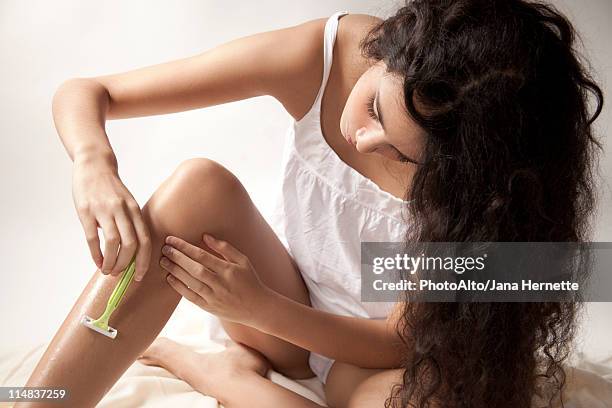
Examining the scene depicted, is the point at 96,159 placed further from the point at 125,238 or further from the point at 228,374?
the point at 228,374

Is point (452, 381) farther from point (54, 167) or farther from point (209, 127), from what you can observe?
point (54, 167)

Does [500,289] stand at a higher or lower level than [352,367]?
higher

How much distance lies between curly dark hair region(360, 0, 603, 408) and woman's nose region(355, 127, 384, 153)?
2.1 inches

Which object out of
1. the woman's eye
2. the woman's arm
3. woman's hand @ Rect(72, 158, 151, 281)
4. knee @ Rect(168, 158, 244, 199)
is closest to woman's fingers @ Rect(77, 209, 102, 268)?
woman's hand @ Rect(72, 158, 151, 281)

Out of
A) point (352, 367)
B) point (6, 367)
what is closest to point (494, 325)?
point (352, 367)

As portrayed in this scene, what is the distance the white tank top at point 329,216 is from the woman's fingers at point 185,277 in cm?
29

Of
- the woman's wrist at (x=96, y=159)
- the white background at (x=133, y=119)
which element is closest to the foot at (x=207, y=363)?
the woman's wrist at (x=96, y=159)

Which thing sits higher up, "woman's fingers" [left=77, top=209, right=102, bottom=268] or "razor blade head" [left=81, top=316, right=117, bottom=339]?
"woman's fingers" [left=77, top=209, right=102, bottom=268]

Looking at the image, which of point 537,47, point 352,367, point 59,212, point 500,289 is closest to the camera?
point 537,47

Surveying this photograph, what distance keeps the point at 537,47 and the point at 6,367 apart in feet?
2.89

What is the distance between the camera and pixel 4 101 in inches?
72.6

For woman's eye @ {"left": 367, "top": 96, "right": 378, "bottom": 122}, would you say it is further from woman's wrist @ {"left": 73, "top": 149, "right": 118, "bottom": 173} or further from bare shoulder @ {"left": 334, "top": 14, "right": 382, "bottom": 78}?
woman's wrist @ {"left": 73, "top": 149, "right": 118, "bottom": 173}

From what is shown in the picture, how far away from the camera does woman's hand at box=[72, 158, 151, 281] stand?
0.93m

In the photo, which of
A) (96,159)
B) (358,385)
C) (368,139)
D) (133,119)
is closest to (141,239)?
(96,159)
